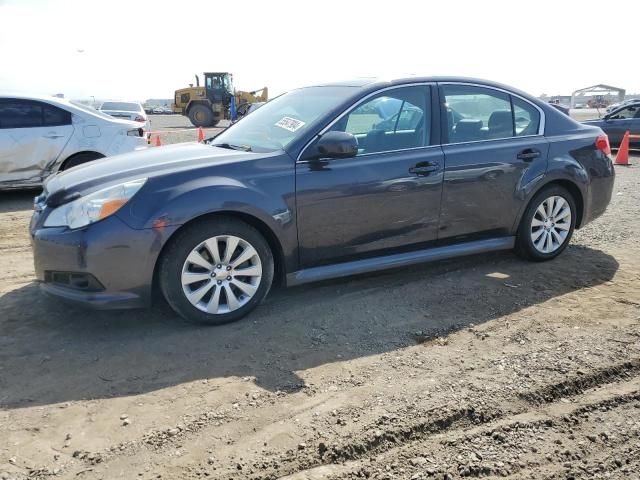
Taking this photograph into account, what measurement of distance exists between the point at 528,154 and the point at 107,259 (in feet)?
11.7

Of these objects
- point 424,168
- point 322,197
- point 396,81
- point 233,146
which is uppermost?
point 396,81

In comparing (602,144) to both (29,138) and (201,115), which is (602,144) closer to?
(29,138)

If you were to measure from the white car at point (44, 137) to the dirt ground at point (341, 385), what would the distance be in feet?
12.1

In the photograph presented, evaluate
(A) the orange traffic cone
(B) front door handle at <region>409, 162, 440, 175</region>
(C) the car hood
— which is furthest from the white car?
(A) the orange traffic cone

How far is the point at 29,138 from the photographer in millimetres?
7984

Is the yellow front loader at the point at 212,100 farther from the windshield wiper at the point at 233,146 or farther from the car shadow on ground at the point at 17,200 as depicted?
the windshield wiper at the point at 233,146

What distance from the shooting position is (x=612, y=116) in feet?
49.7

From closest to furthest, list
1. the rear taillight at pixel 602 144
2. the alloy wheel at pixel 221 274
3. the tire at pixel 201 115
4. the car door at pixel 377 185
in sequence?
1. the alloy wheel at pixel 221 274
2. the car door at pixel 377 185
3. the rear taillight at pixel 602 144
4. the tire at pixel 201 115

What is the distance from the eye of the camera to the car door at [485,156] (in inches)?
186

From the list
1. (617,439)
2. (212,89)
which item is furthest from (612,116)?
(212,89)

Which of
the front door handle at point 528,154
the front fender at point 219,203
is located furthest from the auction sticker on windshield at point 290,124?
the front door handle at point 528,154

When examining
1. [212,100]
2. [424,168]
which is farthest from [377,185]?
[212,100]

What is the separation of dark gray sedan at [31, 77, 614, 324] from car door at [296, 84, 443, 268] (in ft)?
0.04

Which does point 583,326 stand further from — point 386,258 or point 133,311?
point 133,311
